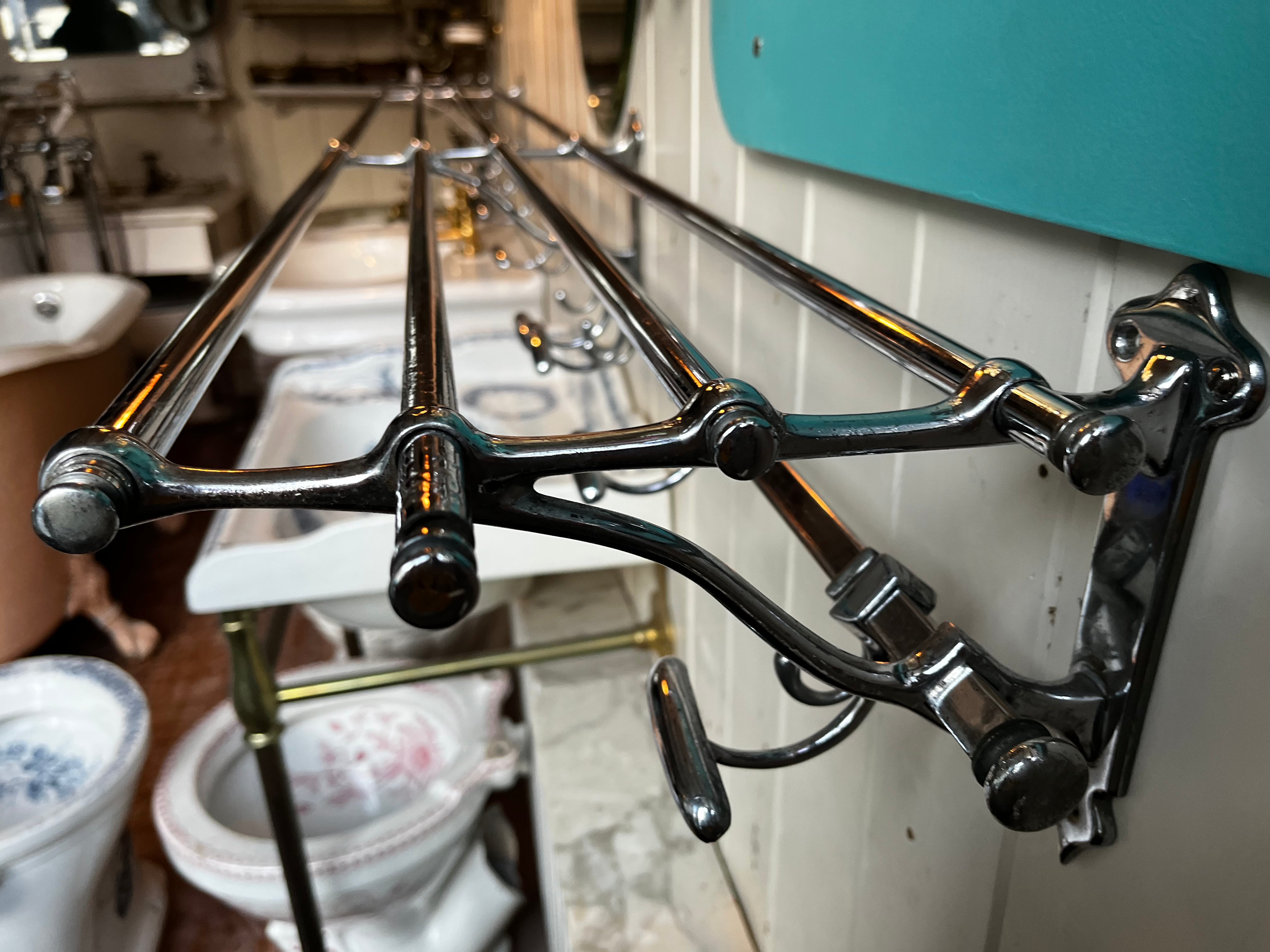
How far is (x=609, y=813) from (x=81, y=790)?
59 centimetres

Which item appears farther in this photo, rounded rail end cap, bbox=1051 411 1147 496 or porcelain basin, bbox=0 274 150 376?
porcelain basin, bbox=0 274 150 376

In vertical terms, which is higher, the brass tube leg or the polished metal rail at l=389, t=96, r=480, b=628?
the polished metal rail at l=389, t=96, r=480, b=628

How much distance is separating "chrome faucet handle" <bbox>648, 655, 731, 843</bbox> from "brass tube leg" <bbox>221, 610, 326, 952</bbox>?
0.64 meters

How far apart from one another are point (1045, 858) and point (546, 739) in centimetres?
73

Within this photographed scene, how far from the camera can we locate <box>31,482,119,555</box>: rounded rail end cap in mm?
153

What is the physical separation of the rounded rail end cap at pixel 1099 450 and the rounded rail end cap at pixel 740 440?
60 millimetres

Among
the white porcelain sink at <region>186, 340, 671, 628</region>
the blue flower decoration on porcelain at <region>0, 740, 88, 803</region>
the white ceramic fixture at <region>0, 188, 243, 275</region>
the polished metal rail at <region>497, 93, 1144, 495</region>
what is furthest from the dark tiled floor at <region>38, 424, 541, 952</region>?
the polished metal rail at <region>497, 93, 1144, 495</region>

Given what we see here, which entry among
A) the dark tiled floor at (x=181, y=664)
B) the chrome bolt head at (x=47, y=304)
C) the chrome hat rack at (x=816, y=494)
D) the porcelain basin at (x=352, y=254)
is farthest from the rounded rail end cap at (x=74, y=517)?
the chrome bolt head at (x=47, y=304)

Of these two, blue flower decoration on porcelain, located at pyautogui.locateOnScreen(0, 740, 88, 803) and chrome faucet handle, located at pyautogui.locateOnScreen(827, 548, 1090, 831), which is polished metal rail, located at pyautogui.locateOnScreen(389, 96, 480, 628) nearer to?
chrome faucet handle, located at pyautogui.locateOnScreen(827, 548, 1090, 831)

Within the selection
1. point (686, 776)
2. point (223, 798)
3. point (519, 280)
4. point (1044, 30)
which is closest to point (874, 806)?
point (686, 776)

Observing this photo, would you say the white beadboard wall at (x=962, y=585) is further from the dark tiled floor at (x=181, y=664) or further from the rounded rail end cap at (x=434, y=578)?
the dark tiled floor at (x=181, y=664)

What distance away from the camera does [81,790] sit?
968 millimetres

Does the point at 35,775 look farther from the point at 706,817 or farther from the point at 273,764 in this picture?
the point at 706,817

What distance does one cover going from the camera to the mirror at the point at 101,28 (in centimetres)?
239
